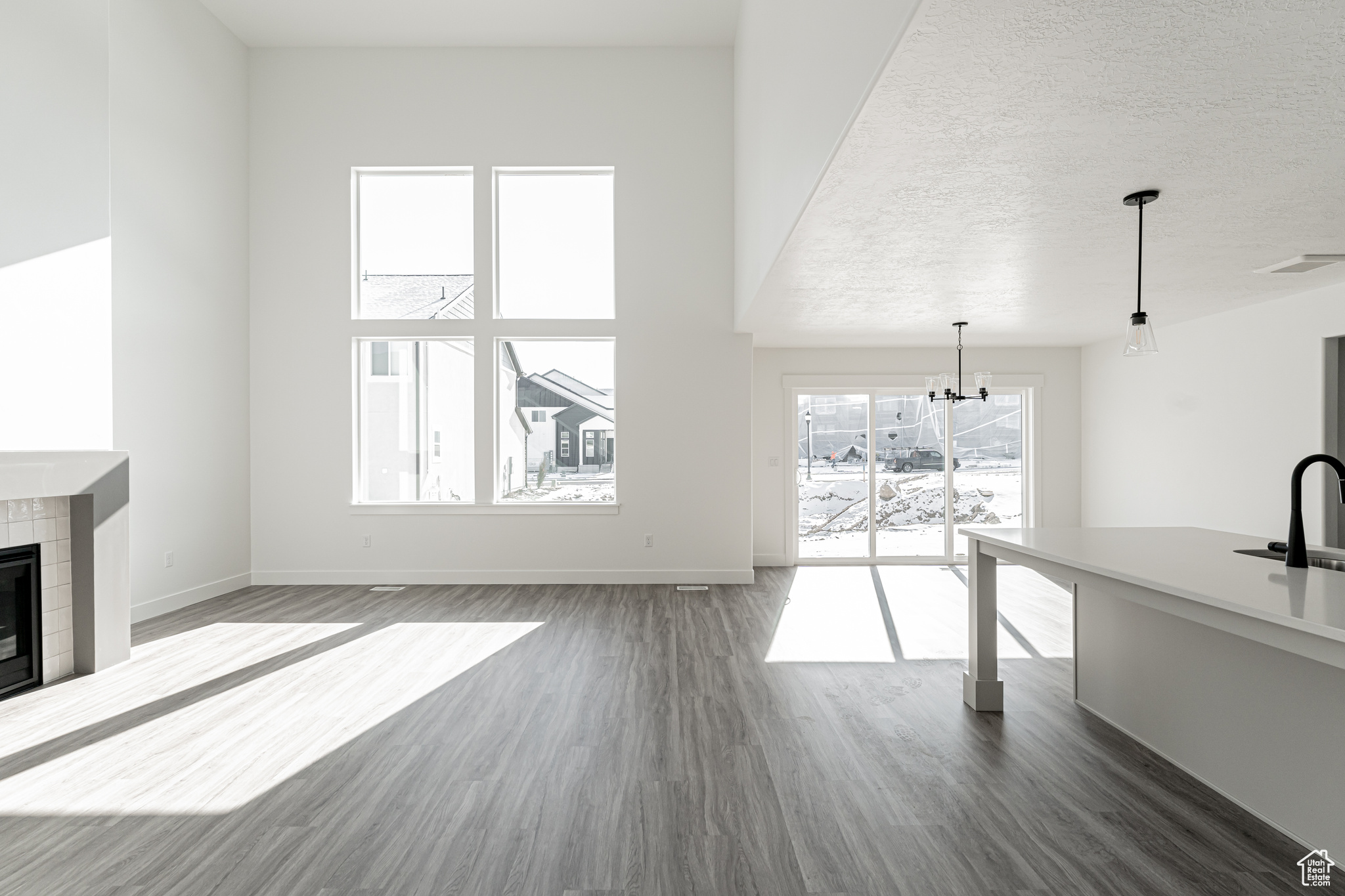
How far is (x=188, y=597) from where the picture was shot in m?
5.60

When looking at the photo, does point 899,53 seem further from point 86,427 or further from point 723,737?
point 86,427

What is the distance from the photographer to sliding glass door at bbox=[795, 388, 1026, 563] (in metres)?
7.48

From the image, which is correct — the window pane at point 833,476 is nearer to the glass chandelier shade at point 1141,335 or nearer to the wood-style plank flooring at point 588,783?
the wood-style plank flooring at point 588,783

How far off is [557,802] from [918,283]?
363 cm

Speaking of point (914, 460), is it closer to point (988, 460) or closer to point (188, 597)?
point (988, 460)

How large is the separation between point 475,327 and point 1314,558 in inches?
243

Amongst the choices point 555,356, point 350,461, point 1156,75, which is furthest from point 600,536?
point 1156,75

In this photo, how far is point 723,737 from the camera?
2.93 m

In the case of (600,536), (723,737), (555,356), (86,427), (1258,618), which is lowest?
(723,737)

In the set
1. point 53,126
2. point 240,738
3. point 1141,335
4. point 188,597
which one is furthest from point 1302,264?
point 188,597

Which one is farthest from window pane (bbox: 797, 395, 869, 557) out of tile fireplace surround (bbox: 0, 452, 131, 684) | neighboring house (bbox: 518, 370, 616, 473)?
tile fireplace surround (bbox: 0, 452, 131, 684)

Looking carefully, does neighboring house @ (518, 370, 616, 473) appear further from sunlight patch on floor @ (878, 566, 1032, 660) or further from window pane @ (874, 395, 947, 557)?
window pane @ (874, 395, 947, 557)

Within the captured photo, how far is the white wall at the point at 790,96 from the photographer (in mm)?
1820

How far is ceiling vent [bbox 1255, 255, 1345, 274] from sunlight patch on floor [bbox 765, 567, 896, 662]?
3180 mm
